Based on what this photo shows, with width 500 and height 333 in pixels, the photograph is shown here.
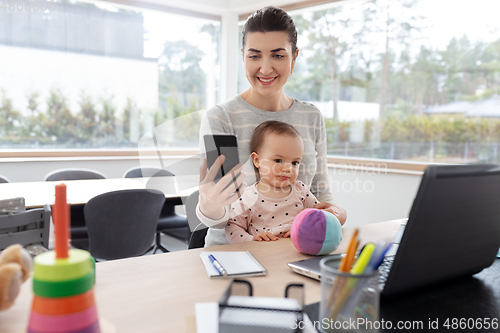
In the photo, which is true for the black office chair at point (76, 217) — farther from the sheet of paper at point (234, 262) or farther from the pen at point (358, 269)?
the pen at point (358, 269)

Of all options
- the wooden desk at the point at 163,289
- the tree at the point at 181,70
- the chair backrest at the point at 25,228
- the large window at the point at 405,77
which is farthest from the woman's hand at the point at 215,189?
the tree at the point at 181,70

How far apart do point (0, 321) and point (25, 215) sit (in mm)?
1028

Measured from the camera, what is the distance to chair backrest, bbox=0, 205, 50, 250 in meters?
1.53

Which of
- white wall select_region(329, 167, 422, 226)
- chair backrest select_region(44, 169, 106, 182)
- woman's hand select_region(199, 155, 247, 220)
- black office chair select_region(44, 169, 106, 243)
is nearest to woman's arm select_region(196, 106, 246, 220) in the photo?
woman's hand select_region(199, 155, 247, 220)

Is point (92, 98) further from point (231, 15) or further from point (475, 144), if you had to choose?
point (475, 144)

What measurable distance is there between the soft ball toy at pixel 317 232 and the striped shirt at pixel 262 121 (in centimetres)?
36

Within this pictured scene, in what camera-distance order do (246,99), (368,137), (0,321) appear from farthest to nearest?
(368,137), (246,99), (0,321)

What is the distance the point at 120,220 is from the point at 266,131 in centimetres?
131

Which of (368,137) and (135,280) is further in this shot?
(368,137)

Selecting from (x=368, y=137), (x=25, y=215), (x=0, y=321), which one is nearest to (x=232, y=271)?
(x=0, y=321)

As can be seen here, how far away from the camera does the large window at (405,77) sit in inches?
135

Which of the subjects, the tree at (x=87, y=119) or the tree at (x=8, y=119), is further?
the tree at (x=87, y=119)

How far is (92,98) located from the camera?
4.57 meters

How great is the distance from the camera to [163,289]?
0.83 metres
